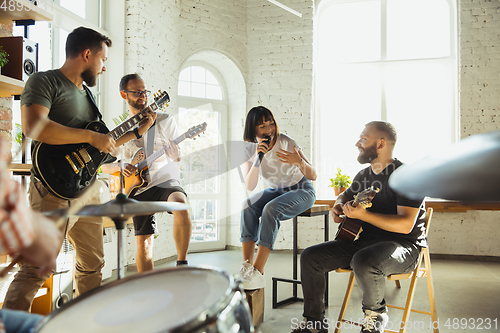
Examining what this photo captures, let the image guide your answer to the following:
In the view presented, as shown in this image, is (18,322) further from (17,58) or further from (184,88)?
(184,88)

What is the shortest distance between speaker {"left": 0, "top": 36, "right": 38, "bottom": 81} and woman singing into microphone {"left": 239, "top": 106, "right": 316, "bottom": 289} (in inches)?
61.9

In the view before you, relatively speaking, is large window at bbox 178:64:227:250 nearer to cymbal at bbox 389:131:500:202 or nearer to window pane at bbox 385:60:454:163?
window pane at bbox 385:60:454:163

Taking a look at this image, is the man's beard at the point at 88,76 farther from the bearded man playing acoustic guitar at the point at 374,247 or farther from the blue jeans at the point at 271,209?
the bearded man playing acoustic guitar at the point at 374,247

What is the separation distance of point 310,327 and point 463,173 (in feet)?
5.57

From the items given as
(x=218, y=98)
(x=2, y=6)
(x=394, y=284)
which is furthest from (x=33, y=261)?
(x=218, y=98)

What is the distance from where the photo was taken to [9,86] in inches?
87.0

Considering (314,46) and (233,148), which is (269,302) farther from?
(314,46)

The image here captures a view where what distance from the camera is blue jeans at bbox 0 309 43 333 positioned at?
84 cm

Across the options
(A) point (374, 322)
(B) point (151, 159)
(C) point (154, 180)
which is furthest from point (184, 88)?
(A) point (374, 322)

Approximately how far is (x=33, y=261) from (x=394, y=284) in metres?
3.52

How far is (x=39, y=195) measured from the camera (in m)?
1.74

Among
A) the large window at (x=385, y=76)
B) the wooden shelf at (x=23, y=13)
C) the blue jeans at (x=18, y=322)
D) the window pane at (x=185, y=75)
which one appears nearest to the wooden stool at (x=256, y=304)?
the blue jeans at (x=18, y=322)

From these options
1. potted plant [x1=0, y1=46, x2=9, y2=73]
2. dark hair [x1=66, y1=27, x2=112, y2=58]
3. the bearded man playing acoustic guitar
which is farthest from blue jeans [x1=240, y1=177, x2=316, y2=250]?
potted plant [x1=0, y1=46, x2=9, y2=73]

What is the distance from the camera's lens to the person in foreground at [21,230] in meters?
0.44
